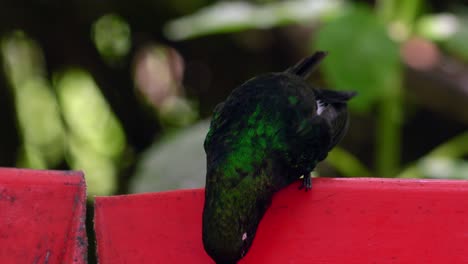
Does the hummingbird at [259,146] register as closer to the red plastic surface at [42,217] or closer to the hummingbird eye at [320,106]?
the hummingbird eye at [320,106]

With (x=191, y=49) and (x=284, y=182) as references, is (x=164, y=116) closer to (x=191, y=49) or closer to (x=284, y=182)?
(x=191, y=49)

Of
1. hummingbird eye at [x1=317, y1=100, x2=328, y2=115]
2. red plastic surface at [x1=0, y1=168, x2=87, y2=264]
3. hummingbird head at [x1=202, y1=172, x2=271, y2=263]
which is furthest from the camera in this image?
hummingbird eye at [x1=317, y1=100, x2=328, y2=115]

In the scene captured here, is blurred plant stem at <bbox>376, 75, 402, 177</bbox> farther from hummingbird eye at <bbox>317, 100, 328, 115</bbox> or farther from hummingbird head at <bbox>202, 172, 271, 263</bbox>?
hummingbird head at <bbox>202, 172, 271, 263</bbox>

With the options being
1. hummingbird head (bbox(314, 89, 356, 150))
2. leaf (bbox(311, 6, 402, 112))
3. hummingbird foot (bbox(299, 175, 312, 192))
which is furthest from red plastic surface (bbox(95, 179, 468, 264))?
leaf (bbox(311, 6, 402, 112))

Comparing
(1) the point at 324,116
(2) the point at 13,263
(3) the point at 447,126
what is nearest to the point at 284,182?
(1) the point at 324,116

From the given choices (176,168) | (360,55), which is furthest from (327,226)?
(176,168)

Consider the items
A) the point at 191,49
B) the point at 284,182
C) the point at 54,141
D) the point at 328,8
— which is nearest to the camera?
the point at 284,182
